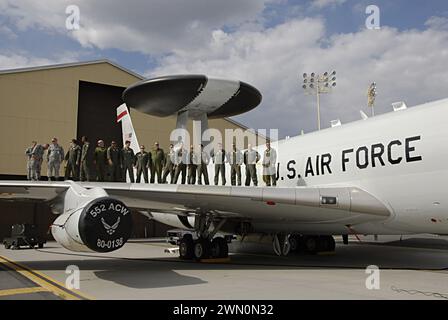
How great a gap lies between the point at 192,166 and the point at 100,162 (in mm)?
3151

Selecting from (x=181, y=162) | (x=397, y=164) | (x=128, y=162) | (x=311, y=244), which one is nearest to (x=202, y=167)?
(x=181, y=162)

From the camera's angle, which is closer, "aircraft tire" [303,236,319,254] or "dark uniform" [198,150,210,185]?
"dark uniform" [198,150,210,185]

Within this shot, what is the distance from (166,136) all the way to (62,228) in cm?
2417

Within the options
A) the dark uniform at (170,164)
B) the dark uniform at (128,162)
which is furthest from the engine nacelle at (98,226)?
the dark uniform at (128,162)

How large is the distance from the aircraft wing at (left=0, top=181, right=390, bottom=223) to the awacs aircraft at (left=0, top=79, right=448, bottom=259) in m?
0.02

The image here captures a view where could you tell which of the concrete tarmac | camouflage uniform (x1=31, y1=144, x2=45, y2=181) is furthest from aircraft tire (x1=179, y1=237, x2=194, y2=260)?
camouflage uniform (x1=31, y1=144, x2=45, y2=181)

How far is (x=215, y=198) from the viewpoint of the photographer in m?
11.2

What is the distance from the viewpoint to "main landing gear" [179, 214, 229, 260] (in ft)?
46.2

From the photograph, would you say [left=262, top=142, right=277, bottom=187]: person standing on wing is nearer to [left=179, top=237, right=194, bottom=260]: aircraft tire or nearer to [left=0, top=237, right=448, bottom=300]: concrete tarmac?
[left=0, top=237, right=448, bottom=300]: concrete tarmac

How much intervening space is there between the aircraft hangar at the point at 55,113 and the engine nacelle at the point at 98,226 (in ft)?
65.2

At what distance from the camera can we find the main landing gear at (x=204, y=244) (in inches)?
555

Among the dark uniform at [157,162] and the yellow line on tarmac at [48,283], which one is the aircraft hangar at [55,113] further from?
the yellow line on tarmac at [48,283]

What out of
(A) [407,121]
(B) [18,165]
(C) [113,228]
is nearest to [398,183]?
(A) [407,121]

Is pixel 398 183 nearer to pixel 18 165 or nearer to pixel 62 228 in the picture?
pixel 62 228
